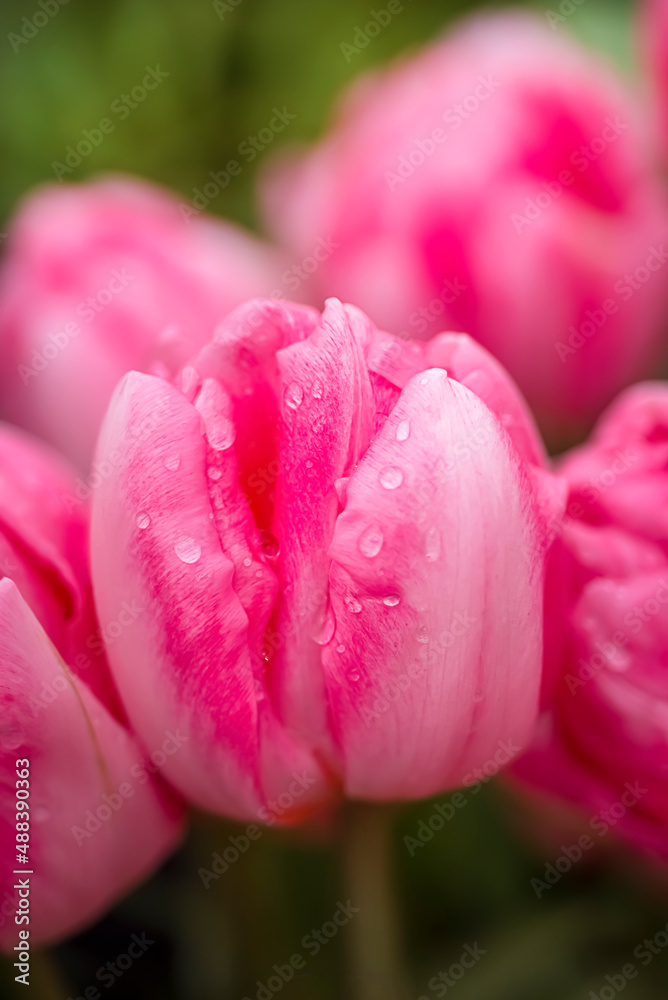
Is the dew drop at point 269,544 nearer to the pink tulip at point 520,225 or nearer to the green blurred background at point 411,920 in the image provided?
the green blurred background at point 411,920

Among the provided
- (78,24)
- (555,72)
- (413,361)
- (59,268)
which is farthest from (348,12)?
(413,361)

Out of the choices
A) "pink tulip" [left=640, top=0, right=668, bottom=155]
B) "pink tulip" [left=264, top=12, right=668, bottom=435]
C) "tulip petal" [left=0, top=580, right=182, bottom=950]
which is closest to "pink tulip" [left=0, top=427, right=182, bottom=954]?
"tulip petal" [left=0, top=580, right=182, bottom=950]

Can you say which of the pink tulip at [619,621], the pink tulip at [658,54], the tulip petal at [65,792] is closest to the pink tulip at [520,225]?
the pink tulip at [658,54]

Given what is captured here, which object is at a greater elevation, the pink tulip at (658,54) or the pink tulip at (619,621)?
the pink tulip at (658,54)

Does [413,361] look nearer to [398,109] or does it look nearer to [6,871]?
[6,871]

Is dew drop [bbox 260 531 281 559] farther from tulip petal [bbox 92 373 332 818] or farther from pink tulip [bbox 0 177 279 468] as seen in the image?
pink tulip [bbox 0 177 279 468]

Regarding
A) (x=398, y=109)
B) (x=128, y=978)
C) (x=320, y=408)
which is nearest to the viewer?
(x=320, y=408)

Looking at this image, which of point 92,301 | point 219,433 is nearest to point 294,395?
point 219,433
